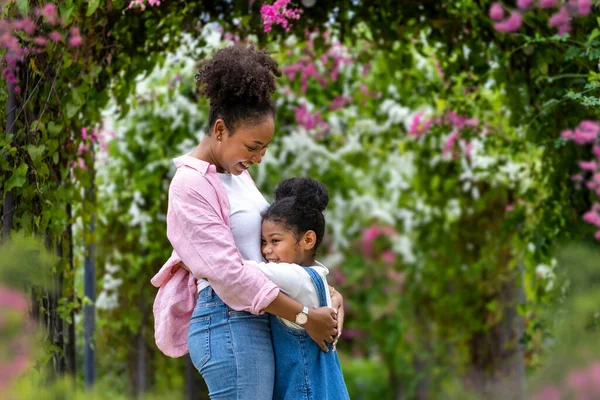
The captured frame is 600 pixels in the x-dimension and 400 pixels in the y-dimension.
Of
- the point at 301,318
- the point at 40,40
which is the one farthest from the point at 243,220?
the point at 40,40

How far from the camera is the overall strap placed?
2.85 metres

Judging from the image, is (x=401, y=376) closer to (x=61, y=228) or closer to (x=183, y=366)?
(x=183, y=366)

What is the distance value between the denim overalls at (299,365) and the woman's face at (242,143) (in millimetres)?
392

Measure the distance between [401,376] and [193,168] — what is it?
10966 mm

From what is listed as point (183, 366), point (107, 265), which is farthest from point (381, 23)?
point (183, 366)

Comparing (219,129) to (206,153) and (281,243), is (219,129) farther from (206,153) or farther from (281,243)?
(281,243)

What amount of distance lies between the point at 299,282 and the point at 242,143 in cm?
44

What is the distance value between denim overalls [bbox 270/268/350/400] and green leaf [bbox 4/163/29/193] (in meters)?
1.12

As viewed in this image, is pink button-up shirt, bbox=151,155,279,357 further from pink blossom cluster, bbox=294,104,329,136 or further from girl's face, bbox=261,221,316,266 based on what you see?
pink blossom cluster, bbox=294,104,329,136

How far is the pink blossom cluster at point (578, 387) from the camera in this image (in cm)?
252

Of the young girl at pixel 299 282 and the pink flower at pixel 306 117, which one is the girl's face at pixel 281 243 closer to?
the young girl at pixel 299 282

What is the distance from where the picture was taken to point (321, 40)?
503 cm

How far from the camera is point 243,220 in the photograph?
2.87m

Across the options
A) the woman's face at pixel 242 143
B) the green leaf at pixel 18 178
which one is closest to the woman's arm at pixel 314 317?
the woman's face at pixel 242 143
